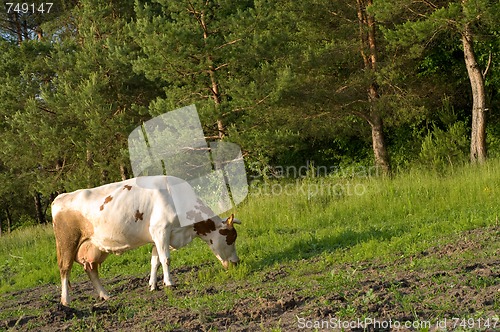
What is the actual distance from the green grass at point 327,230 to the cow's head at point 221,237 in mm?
291

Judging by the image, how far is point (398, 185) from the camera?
1578 cm

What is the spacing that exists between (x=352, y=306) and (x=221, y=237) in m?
4.55

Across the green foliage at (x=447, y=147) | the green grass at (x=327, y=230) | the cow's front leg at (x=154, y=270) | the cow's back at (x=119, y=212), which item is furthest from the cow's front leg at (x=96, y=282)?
the green foliage at (x=447, y=147)

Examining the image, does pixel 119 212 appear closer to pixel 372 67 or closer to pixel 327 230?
pixel 327 230

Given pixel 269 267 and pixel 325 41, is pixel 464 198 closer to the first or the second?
pixel 269 267

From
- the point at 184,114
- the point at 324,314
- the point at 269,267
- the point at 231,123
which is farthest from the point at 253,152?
the point at 324,314

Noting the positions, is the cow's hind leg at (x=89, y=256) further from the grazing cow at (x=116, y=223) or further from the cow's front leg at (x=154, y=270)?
the cow's front leg at (x=154, y=270)

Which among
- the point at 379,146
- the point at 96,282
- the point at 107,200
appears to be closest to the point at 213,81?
the point at 379,146

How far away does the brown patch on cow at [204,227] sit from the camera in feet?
32.8

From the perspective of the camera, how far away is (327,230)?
12.6 m

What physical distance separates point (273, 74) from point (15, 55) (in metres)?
13.6
